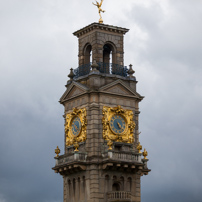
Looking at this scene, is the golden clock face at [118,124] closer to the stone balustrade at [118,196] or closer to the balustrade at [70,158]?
the balustrade at [70,158]

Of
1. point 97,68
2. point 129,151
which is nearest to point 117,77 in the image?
point 97,68

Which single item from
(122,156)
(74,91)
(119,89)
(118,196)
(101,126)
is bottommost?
(118,196)

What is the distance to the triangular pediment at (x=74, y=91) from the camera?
100 meters

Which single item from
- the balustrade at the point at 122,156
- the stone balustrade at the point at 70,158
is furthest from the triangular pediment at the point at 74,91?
the balustrade at the point at 122,156

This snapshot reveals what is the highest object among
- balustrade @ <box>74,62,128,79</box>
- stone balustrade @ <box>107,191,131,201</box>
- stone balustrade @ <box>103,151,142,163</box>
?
balustrade @ <box>74,62,128,79</box>

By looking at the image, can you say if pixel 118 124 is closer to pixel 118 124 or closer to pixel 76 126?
pixel 118 124

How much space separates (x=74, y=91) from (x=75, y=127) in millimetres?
4453

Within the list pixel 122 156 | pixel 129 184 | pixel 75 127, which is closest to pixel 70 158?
pixel 75 127

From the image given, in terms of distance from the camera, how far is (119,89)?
10081cm

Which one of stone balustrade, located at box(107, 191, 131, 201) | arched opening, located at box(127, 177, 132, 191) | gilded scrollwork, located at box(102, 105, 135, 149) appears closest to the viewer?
stone balustrade, located at box(107, 191, 131, 201)

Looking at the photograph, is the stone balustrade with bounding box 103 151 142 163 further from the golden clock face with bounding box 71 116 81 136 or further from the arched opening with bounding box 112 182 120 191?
the golden clock face with bounding box 71 116 81 136

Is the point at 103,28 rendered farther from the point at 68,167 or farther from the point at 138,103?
the point at 68,167

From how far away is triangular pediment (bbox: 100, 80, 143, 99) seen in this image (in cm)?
9956

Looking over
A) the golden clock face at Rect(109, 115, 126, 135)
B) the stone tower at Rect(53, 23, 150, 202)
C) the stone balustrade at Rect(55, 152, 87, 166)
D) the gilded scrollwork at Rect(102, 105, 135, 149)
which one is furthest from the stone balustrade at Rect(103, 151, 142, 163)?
the golden clock face at Rect(109, 115, 126, 135)
